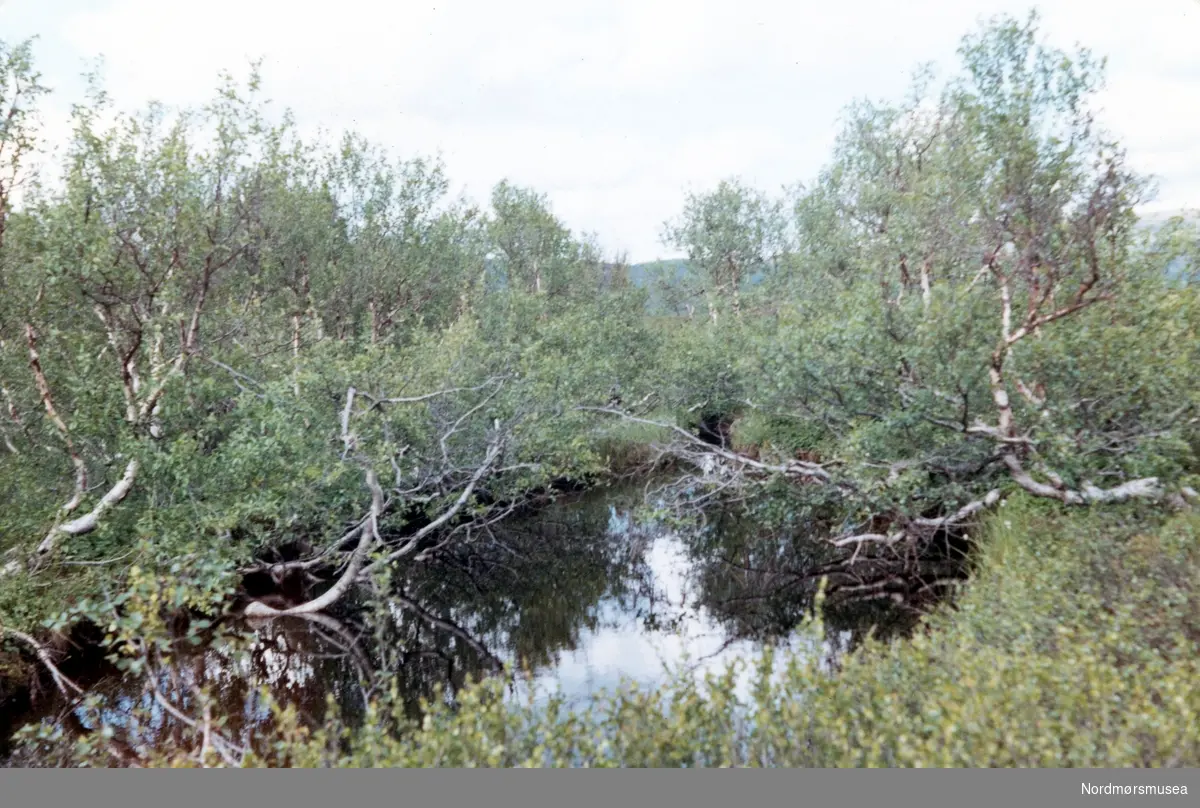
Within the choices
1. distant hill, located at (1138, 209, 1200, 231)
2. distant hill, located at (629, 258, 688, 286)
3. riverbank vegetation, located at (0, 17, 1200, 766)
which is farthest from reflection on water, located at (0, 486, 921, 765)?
distant hill, located at (629, 258, 688, 286)

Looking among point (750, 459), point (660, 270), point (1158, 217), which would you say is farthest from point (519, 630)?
point (660, 270)

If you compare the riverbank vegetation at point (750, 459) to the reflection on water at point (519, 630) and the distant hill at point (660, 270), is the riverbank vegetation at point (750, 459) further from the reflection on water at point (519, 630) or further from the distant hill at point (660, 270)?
the distant hill at point (660, 270)

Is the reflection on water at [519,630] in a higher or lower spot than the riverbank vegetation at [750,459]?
lower

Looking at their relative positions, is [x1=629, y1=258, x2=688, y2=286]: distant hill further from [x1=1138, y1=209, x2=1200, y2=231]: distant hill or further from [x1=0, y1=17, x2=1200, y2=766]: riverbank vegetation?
[x1=1138, y1=209, x2=1200, y2=231]: distant hill

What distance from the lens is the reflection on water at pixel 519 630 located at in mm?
9758

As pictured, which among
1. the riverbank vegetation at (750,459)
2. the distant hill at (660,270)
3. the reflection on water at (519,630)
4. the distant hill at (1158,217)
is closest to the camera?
the riverbank vegetation at (750,459)

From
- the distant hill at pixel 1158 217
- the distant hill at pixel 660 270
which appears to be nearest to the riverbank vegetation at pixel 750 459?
the distant hill at pixel 1158 217

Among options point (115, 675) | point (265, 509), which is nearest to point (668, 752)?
point (265, 509)

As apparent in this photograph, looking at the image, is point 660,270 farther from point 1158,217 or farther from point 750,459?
point 1158,217

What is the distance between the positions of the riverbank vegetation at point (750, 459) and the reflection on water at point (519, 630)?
287 mm

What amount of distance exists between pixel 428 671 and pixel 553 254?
33307 mm

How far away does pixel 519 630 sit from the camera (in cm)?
1263

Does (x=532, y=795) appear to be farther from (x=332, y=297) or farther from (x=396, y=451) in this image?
(x=332, y=297)

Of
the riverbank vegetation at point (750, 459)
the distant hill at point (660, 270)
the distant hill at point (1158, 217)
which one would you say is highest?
the distant hill at point (660, 270)
